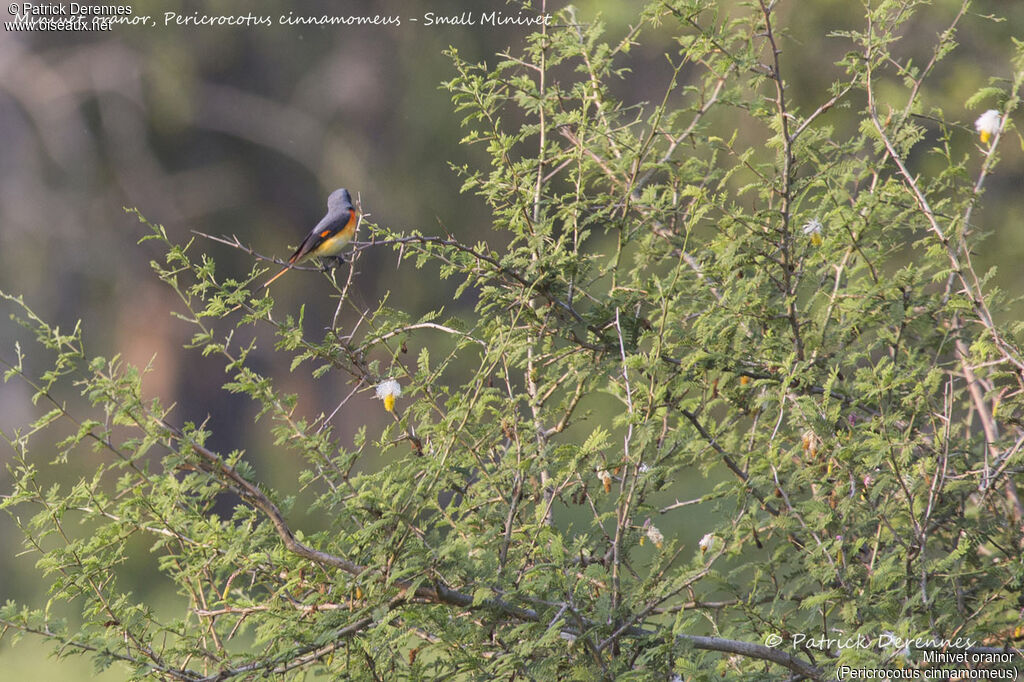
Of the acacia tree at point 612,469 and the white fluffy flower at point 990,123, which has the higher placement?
the white fluffy flower at point 990,123

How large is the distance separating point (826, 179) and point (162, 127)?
24.4 feet

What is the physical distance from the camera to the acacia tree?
5.63ft

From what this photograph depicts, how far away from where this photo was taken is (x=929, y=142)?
8.05 m

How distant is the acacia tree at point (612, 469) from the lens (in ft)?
5.63

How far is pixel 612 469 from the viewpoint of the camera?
6.92ft
